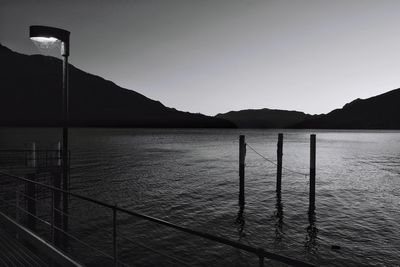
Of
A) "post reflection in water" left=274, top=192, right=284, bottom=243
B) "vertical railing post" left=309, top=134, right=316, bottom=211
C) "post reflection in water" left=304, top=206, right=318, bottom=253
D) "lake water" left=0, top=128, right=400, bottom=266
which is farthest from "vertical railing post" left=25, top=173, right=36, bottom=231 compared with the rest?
"vertical railing post" left=309, top=134, right=316, bottom=211

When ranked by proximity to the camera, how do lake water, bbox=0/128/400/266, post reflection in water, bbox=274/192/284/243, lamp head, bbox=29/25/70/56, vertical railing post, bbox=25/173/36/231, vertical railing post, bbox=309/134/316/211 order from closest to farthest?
lamp head, bbox=29/25/70/56 → lake water, bbox=0/128/400/266 → vertical railing post, bbox=25/173/36/231 → post reflection in water, bbox=274/192/284/243 → vertical railing post, bbox=309/134/316/211

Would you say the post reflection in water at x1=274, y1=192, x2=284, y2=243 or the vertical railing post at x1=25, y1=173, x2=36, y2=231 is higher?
the vertical railing post at x1=25, y1=173, x2=36, y2=231

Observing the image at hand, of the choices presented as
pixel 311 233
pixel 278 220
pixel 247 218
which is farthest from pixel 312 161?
pixel 247 218

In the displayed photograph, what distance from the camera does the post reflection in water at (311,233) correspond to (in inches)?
590

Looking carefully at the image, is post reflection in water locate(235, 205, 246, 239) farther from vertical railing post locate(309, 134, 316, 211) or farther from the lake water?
vertical railing post locate(309, 134, 316, 211)

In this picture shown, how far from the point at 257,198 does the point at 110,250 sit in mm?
14277

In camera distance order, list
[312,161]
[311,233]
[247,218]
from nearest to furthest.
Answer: [311,233] → [247,218] → [312,161]

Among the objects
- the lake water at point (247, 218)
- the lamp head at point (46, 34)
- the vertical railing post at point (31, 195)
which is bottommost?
the lake water at point (247, 218)

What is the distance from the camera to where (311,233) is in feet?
55.6

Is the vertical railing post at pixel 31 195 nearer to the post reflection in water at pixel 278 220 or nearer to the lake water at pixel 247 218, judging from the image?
the lake water at pixel 247 218

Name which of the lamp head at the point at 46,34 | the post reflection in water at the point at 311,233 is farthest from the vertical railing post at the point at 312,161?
the lamp head at the point at 46,34

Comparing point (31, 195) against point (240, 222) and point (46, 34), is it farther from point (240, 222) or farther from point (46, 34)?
point (240, 222)

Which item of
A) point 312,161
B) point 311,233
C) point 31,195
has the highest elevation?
point 312,161

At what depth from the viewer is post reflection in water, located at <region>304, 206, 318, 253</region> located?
1498cm
